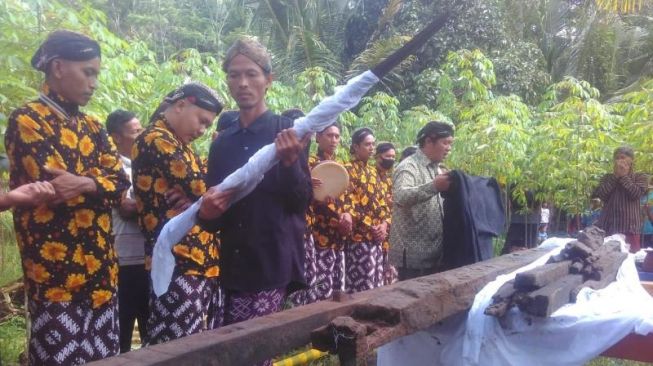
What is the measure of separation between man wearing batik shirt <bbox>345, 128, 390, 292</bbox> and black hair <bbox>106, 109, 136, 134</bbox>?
2228 millimetres

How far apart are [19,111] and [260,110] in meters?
0.92

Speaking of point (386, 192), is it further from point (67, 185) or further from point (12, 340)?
point (67, 185)

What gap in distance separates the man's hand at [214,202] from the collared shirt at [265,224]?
18 centimetres

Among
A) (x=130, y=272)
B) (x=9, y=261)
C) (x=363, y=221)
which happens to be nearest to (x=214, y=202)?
(x=130, y=272)

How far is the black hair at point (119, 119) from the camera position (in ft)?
13.2

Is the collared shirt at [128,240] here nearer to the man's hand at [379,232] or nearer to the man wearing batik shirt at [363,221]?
the man wearing batik shirt at [363,221]

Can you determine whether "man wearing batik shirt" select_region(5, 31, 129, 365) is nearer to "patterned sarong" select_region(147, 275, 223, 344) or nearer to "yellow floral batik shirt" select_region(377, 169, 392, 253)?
"patterned sarong" select_region(147, 275, 223, 344)

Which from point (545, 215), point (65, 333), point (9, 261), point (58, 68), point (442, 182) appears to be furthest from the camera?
point (545, 215)

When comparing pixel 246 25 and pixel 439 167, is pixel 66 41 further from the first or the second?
pixel 246 25

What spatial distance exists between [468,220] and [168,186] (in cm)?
175

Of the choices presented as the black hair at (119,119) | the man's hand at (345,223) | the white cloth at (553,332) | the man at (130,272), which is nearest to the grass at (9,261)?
the black hair at (119,119)

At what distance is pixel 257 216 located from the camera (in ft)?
8.64

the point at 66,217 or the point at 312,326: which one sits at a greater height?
the point at 66,217

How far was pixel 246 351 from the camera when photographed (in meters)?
1.97
